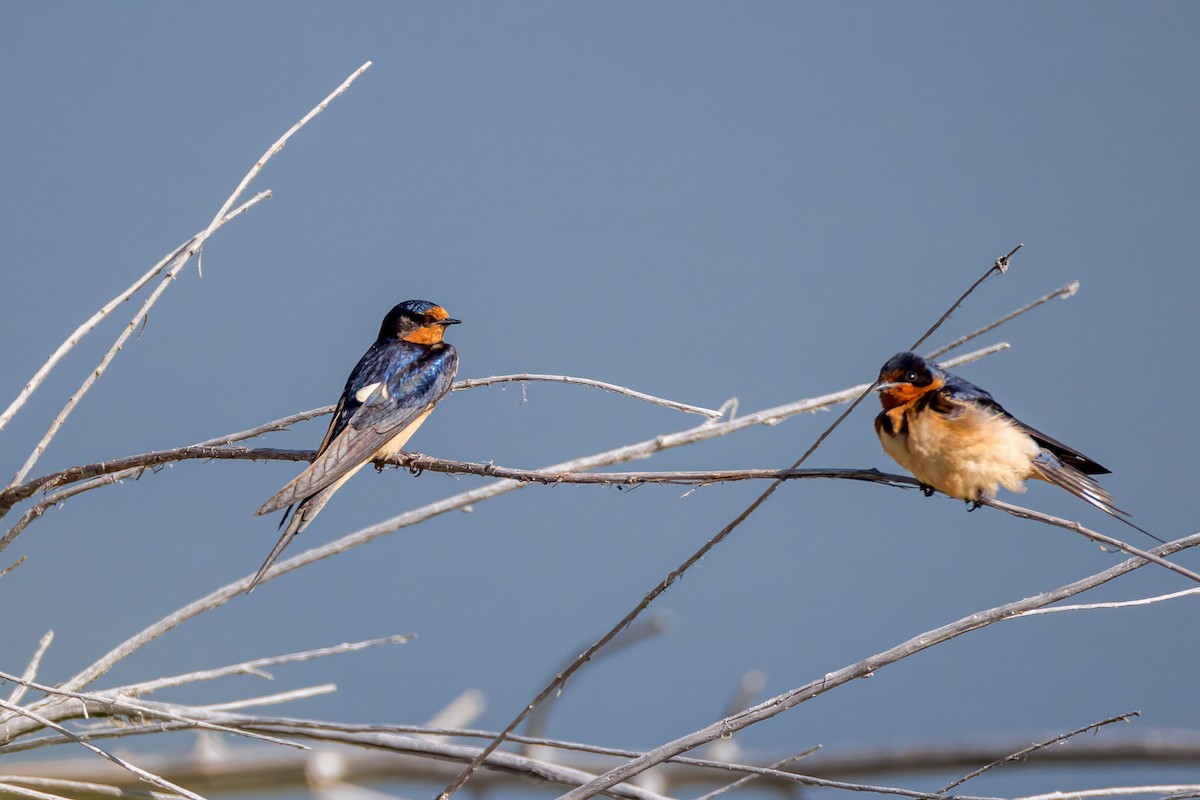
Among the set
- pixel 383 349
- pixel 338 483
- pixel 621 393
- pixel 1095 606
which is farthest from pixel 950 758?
pixel 383 349

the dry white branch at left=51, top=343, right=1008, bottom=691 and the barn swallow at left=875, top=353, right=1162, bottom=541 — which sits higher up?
the barn swallow at left=875, top=353, right=1162, bottom=541

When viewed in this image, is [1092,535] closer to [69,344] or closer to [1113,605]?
[1113,605]

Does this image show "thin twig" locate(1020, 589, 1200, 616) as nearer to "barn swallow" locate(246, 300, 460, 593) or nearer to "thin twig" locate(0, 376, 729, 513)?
"thin twig" locate(0, 376, 729, 513)

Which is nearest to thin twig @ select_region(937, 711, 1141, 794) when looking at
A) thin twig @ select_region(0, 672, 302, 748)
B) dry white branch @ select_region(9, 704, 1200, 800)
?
dry white branch @ select_region(9, 704, 1200, 800)

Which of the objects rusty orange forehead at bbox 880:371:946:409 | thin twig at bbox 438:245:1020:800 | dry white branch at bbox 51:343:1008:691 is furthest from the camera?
rusty orange forehead at bbox 880:371:946:409

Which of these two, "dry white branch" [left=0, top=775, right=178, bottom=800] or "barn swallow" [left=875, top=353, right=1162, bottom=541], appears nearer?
"dry white branch" [left=0, top=775, right=178, bottom=800]

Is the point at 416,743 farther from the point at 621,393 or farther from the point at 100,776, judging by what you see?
the point at 100,776

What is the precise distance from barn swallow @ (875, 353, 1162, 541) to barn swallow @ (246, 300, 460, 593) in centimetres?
64

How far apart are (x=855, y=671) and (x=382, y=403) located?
3.33 ft

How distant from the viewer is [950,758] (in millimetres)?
1243

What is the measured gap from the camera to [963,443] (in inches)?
53.4

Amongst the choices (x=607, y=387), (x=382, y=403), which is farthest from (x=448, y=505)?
(x=382, y=403)

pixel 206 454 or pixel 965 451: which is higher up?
pixel 965 451

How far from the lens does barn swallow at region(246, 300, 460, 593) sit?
1368 mm
